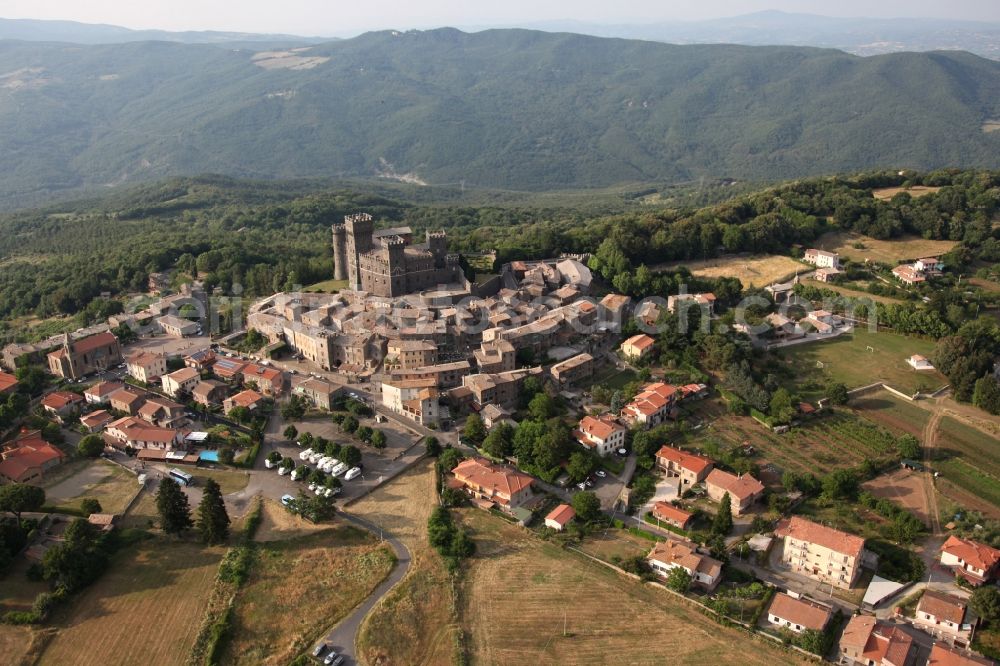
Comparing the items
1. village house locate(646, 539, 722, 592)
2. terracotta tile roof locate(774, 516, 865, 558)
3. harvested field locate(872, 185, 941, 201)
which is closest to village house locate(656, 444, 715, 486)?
terracotta tile roof locate(774, 516, 865, 558)

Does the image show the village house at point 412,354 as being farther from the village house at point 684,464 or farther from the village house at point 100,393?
the village house at point 100,393

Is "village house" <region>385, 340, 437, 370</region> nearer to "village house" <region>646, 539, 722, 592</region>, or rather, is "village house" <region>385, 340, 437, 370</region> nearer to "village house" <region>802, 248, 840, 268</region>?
"village house" <region>646, 539, 722, 592</region>

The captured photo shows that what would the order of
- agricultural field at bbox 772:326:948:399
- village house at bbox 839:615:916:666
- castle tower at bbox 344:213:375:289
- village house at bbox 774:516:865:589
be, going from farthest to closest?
1. castle tower at bbox 344:213:375:289
2. agricultural field at bbox 772:326:948:399
3. village house at bbox 774:516:865:589
4. village house at bbox 839:615:916:666

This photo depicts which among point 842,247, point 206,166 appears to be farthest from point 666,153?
point 842,247

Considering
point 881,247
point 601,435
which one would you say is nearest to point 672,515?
point 601,435

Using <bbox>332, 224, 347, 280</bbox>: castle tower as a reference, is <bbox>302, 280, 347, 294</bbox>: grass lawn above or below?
below

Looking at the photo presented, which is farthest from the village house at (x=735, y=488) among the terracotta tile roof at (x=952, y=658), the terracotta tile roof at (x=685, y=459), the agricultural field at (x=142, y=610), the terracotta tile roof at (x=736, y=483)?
the agricultural field at (x=142, y=610)

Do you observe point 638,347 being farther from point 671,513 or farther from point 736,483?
point 671,513
